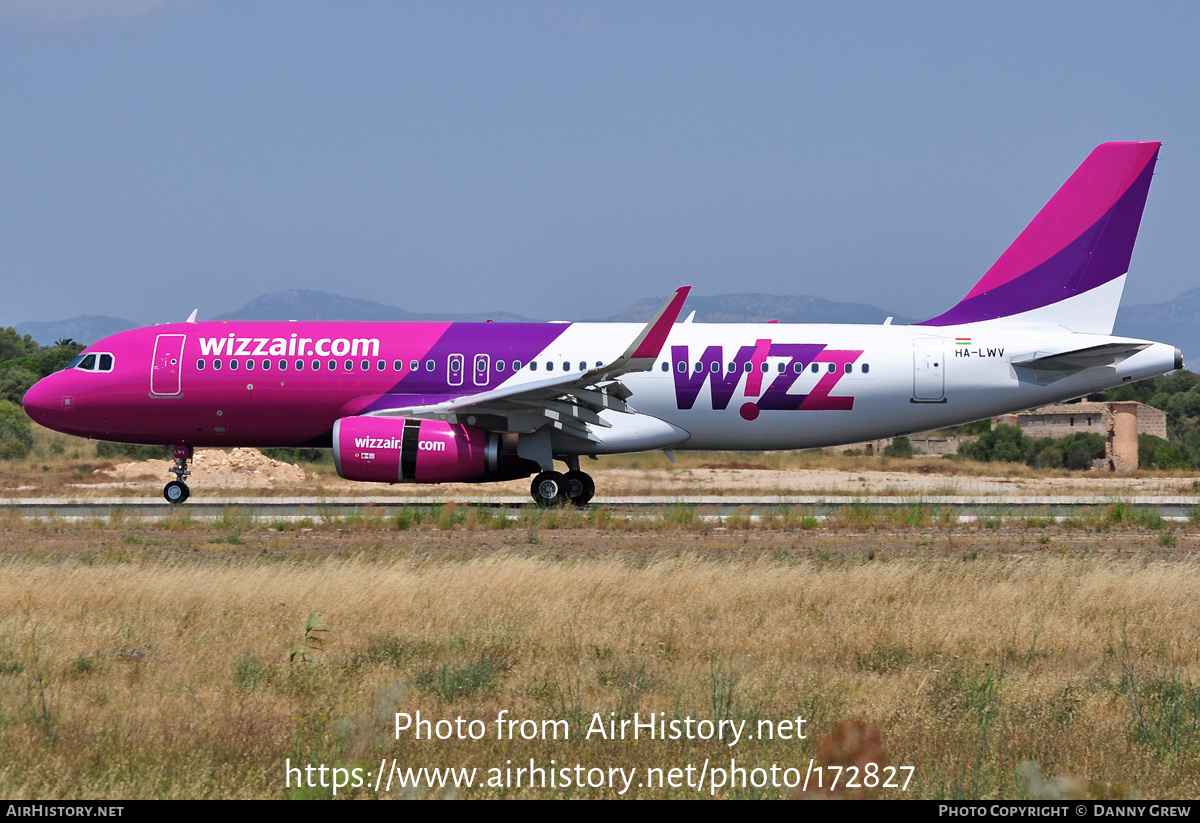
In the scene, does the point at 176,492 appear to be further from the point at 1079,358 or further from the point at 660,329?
the point at 1079,358

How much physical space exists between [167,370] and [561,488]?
7894mm

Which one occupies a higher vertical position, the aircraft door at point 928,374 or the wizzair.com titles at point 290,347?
the wizzair.com titles at point 290,347

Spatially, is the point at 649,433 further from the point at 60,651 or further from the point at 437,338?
the point at 60,651

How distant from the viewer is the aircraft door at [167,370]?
909 inches

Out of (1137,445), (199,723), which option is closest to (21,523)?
(199,723)

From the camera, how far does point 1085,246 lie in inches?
955

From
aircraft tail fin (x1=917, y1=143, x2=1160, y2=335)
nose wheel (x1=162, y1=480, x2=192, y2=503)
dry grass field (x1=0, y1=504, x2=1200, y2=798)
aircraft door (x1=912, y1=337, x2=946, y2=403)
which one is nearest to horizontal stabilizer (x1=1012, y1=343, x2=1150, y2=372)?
aircraft tail fin (x1=917, y1=143, x2=1160, y2=335)

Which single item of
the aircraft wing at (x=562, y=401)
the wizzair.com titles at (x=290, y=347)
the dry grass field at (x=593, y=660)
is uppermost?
the wizzair.com titles at (x=290, y=347)

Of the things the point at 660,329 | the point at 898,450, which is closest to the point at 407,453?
the point at 660,329

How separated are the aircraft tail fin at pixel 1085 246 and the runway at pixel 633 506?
3.88 meters

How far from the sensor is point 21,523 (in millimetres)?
19094

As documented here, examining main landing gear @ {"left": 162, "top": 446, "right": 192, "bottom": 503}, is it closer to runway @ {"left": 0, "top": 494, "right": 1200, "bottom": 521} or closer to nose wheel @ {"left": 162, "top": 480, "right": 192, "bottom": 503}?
nose wheel @ {"left": 162, "top": 480, "right": 192, "bottom": 503}

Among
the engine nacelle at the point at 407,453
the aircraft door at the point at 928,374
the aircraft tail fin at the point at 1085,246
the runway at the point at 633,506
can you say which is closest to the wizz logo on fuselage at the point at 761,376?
the aircraft door at the point at 928,374

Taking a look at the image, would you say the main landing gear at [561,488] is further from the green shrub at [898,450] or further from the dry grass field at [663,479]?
the green shrub at [898,450]
